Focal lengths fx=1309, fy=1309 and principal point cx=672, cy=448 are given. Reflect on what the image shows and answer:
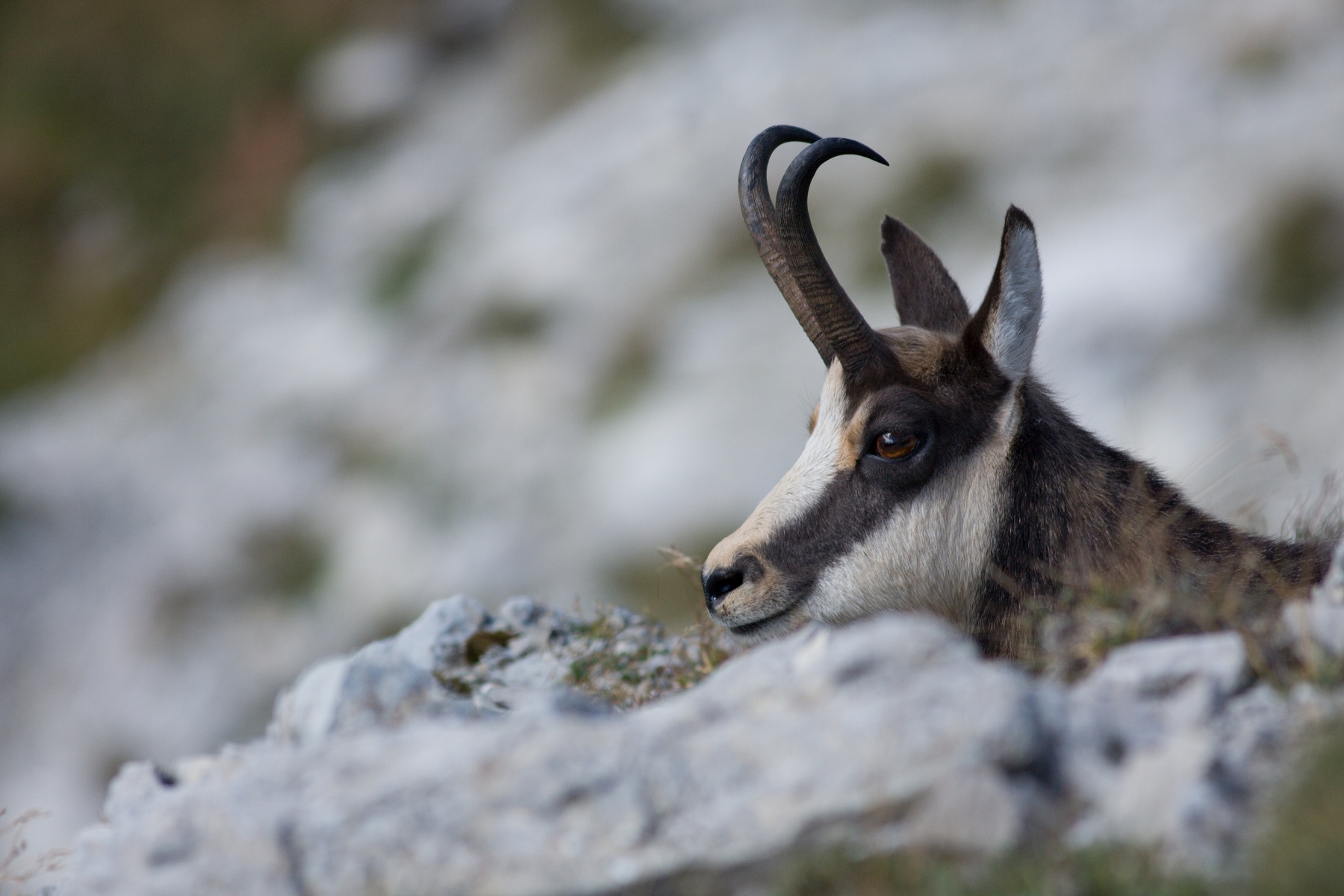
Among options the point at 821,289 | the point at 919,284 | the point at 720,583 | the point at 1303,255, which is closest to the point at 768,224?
the point at 821,289

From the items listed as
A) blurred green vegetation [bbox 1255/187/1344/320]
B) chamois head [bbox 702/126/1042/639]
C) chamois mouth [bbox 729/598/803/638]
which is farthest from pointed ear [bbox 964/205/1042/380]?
blurred green vegetation [bbox 1255/187/1344/320]

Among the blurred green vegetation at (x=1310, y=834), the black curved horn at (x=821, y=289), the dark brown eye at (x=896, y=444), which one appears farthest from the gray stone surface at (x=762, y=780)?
the black curved horn at (x=821, y=289)

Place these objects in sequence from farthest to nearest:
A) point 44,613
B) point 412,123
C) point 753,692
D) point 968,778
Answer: point 412,123
point 44,613
point 753,692
point 968,778

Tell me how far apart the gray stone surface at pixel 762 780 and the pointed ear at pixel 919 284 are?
342 centimetres

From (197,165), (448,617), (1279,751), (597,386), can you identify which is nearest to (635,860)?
(1279,751)

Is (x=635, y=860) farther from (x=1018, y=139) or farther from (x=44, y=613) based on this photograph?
(x=44, y=613)

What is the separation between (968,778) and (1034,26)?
25270mm

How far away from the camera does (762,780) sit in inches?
159

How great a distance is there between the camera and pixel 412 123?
34.4 m

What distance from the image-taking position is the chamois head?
6.30 m

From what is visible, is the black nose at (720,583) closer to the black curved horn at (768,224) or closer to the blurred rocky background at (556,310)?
the black curved horn at (768,224)

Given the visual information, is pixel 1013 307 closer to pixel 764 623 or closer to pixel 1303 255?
pixel 764 623

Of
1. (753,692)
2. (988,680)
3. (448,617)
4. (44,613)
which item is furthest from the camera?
(44,613)

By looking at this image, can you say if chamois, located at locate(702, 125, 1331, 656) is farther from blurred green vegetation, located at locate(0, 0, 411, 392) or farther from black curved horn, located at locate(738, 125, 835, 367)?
blurred green vegetation, located at locate(0, 0, 411, 392)
